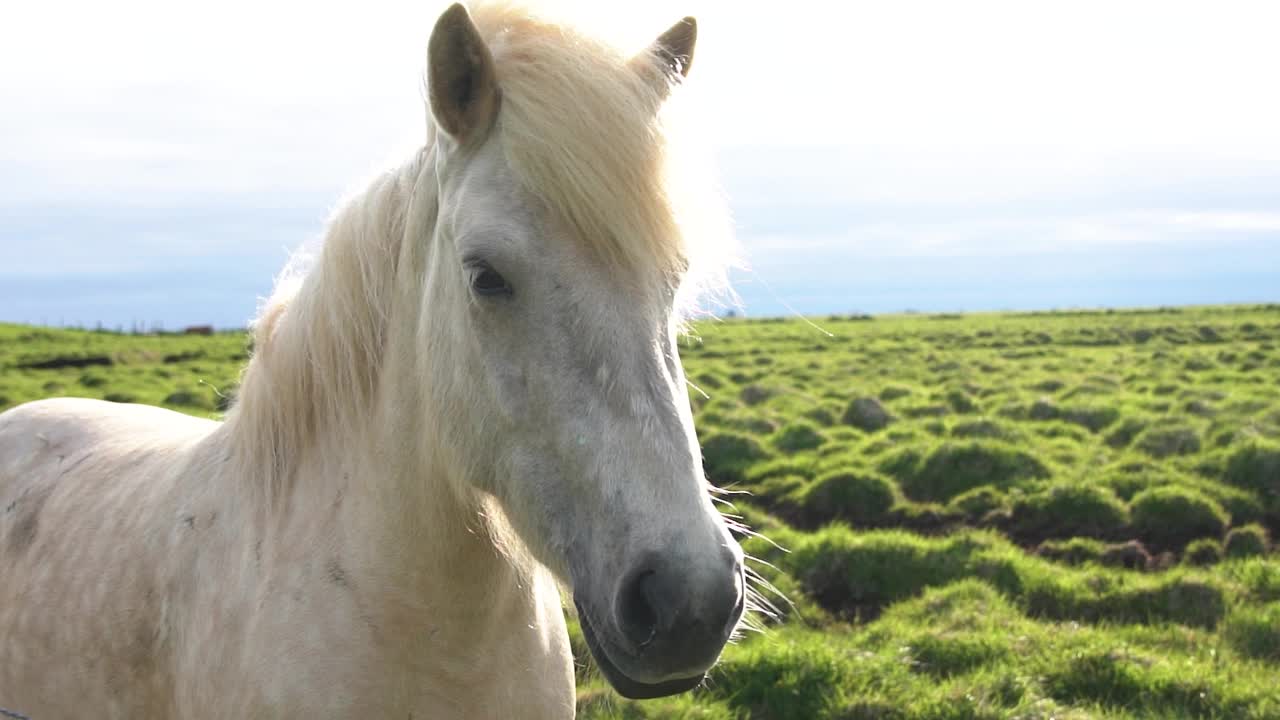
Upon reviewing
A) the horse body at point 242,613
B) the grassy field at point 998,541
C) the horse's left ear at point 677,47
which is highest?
the horse's left ear at point 677,47

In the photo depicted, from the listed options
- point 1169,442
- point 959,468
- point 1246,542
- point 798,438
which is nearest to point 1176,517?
point 1246,542

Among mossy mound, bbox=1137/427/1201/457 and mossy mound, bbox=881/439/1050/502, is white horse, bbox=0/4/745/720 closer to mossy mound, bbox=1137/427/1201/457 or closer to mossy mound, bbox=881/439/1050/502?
mossy mound, bbox=881/439/1050/502

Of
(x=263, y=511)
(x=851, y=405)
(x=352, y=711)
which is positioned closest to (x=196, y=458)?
(x=263, y=511)

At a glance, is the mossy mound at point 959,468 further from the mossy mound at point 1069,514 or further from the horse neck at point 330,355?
the horse neck at point 330,355

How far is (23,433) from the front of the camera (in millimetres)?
3832

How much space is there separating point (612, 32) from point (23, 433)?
120 inches

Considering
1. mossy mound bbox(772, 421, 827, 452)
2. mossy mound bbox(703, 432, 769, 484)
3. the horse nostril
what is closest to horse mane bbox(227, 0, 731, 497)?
the horse nostril

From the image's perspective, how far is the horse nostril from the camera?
5.76 feet

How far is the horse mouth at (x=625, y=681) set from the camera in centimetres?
185

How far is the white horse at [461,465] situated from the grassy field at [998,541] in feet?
2.03

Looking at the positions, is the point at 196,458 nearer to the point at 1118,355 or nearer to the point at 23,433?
the point at 23,433

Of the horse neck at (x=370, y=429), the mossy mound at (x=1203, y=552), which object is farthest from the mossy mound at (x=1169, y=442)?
the horse neck at (x=370, y=429)

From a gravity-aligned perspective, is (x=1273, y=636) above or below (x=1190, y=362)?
below

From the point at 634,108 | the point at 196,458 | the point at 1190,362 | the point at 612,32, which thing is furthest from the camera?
the point at 1190,362
